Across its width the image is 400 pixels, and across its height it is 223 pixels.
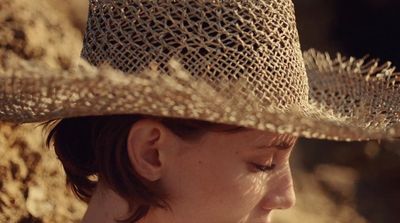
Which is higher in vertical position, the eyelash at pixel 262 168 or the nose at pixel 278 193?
the eyelash at pixel 262 168

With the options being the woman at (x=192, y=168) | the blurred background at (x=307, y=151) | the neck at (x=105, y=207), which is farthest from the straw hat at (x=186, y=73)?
the blurred background at (x=307, y=151)

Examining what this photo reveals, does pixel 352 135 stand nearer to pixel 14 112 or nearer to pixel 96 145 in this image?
pixel 96 145

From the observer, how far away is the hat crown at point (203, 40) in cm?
176

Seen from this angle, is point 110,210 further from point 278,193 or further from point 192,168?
point 278,193

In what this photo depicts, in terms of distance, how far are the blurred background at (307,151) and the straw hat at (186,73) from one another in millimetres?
963

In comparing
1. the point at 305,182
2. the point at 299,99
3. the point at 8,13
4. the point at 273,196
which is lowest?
the point at 305,182

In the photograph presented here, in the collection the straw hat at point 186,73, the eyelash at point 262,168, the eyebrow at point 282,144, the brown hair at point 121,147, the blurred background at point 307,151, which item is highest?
the straw hat at point 186,73

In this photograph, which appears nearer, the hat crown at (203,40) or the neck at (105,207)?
the hat crown at (203,40)

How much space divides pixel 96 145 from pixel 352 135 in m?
0.55

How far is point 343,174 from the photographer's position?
15.0 feet

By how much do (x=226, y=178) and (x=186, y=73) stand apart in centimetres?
28

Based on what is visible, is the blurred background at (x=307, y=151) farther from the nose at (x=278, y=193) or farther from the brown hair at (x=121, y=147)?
the nose at (x=278, y=193)

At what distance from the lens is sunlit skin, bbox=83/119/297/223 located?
5.93ft

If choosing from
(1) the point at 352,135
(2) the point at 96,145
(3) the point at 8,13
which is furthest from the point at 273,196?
(3) the point at 8,13
